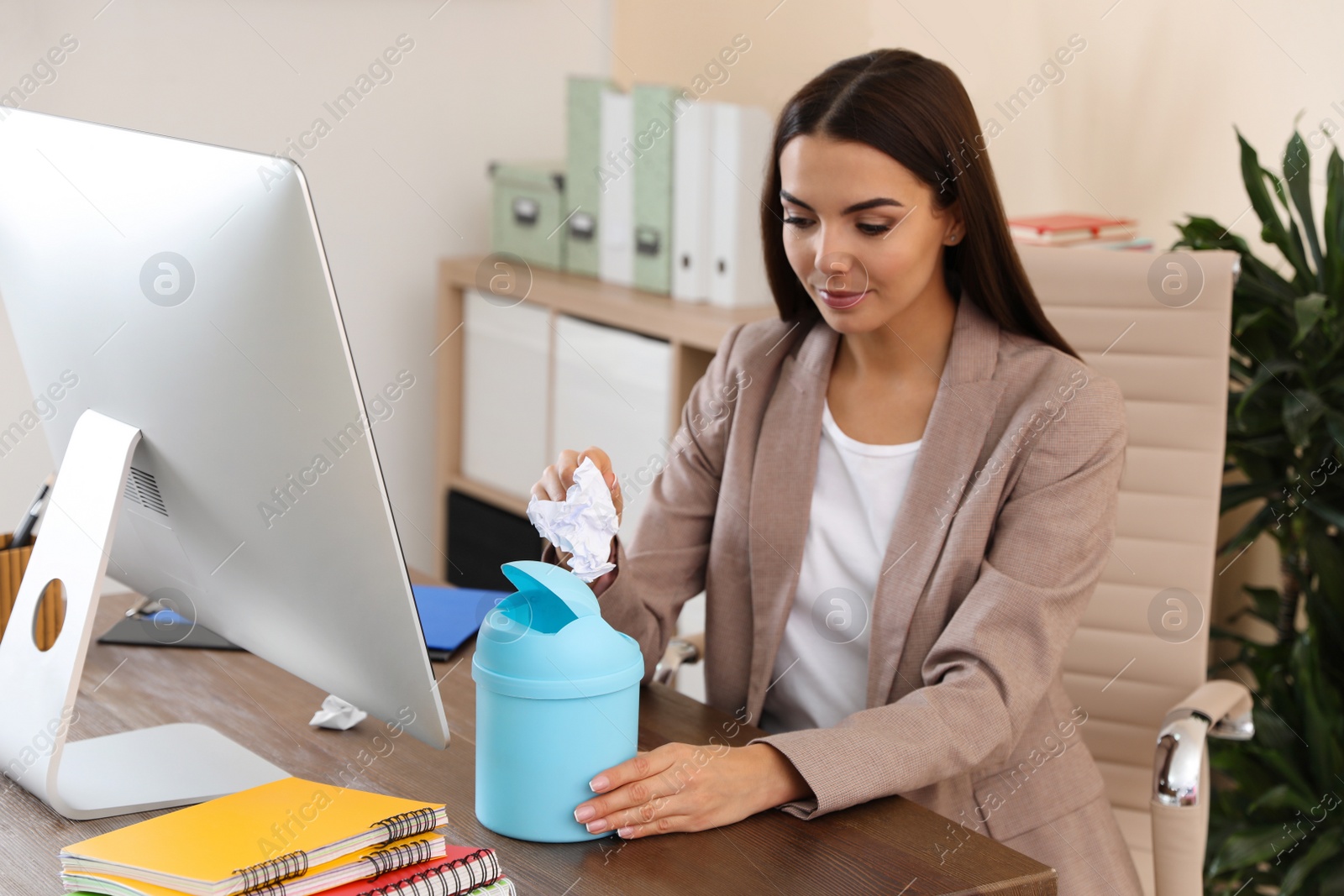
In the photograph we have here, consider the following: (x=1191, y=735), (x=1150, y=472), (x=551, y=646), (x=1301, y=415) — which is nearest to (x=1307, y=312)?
(x=1301, y=415)

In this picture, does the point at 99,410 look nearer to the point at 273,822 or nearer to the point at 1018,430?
the point at 273,822

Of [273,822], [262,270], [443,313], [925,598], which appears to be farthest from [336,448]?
[443,313]

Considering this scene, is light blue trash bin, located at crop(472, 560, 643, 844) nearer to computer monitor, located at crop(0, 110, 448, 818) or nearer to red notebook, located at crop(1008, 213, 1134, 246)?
computer monitor, located at crop(0, 110, 448, 818)

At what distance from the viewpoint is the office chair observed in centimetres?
171

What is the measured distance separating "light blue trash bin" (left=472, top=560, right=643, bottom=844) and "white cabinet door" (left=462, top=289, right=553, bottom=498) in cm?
201

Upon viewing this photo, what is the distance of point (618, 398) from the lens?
9.03 ft

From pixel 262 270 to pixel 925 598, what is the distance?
0.78 m

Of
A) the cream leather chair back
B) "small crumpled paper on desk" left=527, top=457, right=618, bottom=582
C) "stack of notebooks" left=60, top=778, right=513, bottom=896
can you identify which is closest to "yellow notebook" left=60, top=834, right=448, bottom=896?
"stack of notebooks" left=60, top=778, right=513, bottom=896

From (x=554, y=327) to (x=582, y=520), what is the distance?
1.82m

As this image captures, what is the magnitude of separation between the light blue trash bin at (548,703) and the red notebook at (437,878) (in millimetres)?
78

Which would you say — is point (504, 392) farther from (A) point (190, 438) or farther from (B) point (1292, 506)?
(A) point (190, 438)

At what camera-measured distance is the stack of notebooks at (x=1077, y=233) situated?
81.4 inches

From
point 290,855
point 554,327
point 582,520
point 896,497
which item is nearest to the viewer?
point 290,855

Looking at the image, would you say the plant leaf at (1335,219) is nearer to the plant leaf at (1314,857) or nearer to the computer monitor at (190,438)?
the plant leaf at (1314,857)
